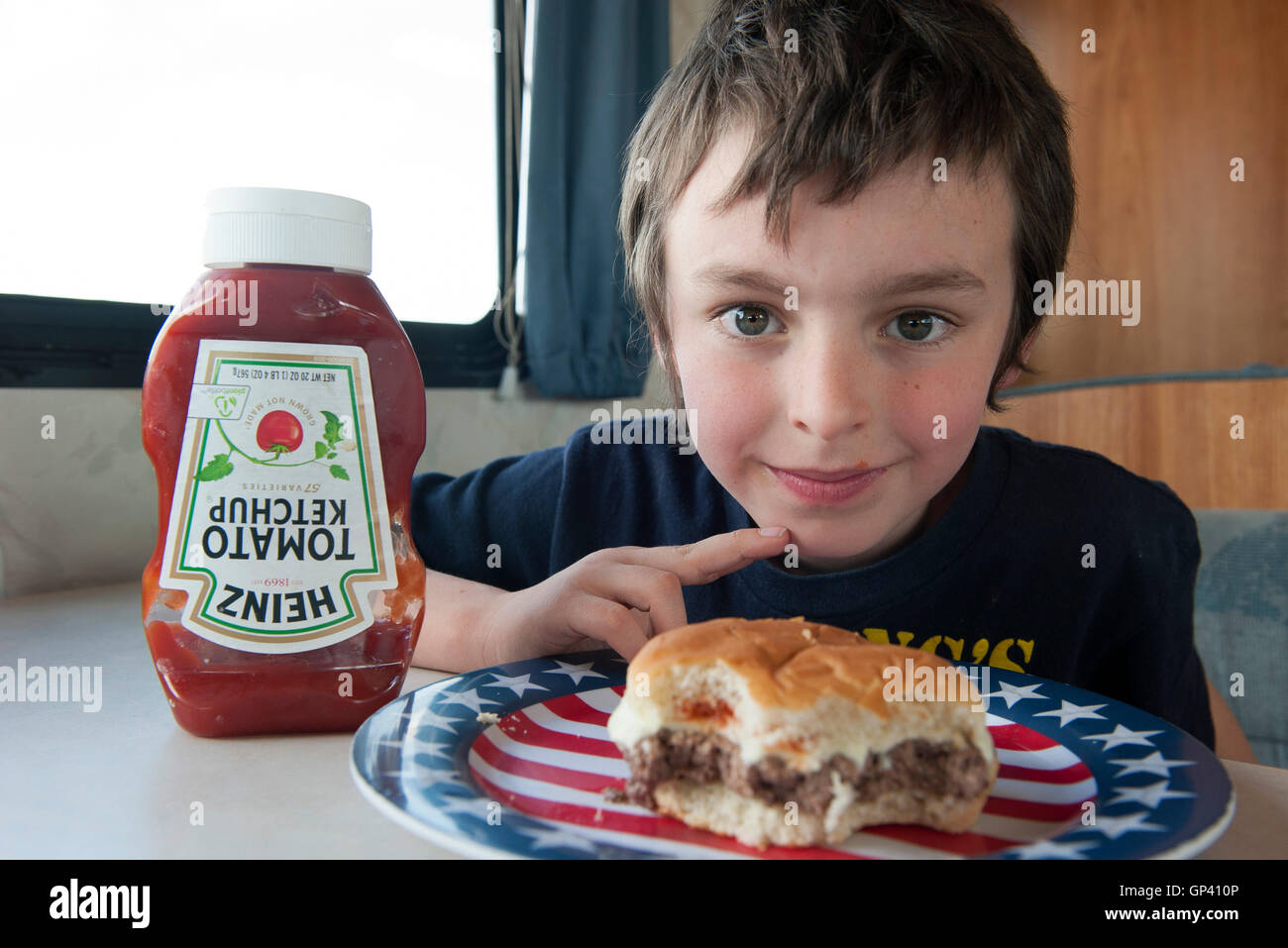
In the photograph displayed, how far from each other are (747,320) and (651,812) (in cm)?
50

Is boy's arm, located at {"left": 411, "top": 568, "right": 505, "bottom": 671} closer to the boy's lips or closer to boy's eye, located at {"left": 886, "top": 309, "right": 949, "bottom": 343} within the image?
the boy's lips

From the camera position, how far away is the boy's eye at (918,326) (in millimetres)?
881

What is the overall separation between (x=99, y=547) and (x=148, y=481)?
4.4 inches

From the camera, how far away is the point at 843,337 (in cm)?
83

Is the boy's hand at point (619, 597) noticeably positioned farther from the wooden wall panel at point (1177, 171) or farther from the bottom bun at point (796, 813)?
the wooden wall panel at point (1177, 171)

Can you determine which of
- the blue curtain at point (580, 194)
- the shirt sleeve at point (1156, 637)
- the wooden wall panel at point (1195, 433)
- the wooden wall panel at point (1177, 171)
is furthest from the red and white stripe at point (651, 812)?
the wooden wall panel at point (1177, 171)

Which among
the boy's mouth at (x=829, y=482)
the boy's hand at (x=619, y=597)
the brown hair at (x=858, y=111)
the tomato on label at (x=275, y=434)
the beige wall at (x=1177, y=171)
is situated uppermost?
the beige wall at (x=1177, y=171)

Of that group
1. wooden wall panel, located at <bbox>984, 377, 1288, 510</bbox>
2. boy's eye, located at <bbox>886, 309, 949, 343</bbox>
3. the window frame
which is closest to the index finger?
boy's eye, located at <bbox>886, 309, 949, 343</bbox>

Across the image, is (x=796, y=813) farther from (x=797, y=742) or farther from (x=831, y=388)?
(x=831, y=388)

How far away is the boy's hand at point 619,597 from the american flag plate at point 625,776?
0.09 metres

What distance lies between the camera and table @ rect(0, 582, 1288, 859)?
51cm

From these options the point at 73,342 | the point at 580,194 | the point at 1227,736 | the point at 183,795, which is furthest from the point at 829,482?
the point at 580,194

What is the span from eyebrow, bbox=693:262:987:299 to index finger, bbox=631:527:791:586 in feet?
0.70

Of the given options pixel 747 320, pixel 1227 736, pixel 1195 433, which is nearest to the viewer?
pixel 747 320
